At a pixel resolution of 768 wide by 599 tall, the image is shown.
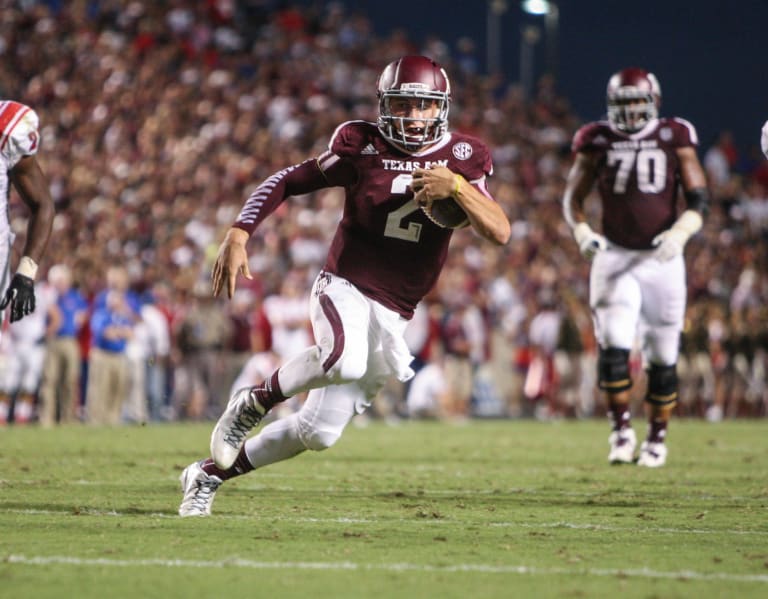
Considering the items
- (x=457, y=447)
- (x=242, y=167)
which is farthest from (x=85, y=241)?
(x=457, y=447)

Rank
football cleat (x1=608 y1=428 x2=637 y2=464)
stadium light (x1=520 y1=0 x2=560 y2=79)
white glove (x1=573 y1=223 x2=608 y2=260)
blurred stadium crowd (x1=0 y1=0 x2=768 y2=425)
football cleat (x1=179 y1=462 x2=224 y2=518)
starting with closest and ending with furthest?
1. football cleat (x1=179 y1=462 x2=224 y2=518)
2. white glove (x1=573 y1=223 x2=608 y2=260)
3. football cleat (x1=608 y1=428 x2=637 y2=464)
4. blurred stadium crowd (x1=0 y1=0 x2=768 y2=425)
5. stadium light (x1=520 y1=0 x2=560 y2=79)

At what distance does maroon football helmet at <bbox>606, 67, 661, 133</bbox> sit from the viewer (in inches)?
346

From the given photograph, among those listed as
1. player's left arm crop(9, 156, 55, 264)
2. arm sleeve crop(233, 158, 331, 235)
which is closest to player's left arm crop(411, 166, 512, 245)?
arm sleeve crop(233, 158, 331, 235)

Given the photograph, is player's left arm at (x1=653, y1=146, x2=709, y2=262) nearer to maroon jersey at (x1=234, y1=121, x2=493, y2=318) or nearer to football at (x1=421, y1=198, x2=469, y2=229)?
maroon jersey at (x1=234, y1=121, x2=493, y2=318)

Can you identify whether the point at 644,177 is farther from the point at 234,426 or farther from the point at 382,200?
the point at 234,426

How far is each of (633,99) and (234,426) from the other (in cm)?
449

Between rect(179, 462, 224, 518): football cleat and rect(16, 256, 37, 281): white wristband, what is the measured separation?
115 centimetres

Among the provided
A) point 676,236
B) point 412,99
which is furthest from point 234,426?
point 676,236

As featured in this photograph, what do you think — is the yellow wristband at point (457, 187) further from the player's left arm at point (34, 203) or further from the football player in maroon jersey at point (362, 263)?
the player's left arm at point (34, 203)

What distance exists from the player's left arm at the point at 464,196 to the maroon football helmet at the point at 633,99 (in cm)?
369

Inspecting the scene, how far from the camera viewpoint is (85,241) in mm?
17094

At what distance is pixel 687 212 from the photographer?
8633mm

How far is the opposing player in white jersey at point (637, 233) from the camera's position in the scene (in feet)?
28.8

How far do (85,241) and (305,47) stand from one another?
8.40m
